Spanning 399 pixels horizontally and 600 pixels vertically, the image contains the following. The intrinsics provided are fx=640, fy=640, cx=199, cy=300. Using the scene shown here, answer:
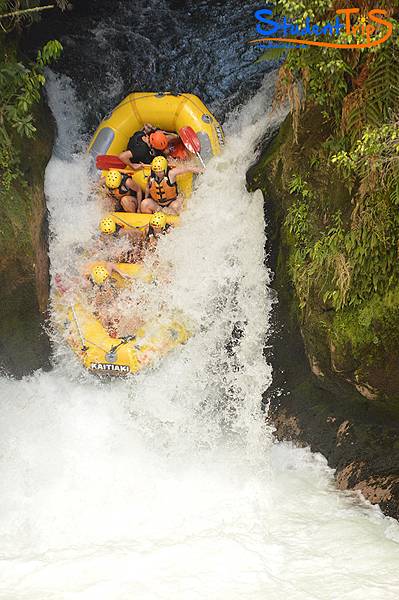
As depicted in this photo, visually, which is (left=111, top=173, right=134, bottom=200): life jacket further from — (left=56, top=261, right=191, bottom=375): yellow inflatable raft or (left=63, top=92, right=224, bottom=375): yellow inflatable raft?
(left=56, top=261, right=191, bottom=375): yellow inflatable raft

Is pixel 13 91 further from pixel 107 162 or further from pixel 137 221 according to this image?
pixel 137 221

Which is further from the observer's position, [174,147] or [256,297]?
[174,147]

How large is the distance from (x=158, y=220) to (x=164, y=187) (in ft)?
1.64

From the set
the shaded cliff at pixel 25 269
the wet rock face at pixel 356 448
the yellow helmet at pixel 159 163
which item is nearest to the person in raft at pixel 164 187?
the yellow helmet at pixel 159 163

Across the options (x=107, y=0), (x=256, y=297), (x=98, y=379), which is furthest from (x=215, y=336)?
(x=107, y=0)

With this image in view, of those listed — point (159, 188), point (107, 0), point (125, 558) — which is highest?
point (107, 0)

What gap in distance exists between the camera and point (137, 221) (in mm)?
6965

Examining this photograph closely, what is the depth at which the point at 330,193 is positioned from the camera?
5105 millimetres

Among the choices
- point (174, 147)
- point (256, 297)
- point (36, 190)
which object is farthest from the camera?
point (174, 147)

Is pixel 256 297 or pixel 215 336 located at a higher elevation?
pixel 256 297

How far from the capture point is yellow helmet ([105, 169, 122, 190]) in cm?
694

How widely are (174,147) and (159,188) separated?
64cm

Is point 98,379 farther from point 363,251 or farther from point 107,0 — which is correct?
point 107,0

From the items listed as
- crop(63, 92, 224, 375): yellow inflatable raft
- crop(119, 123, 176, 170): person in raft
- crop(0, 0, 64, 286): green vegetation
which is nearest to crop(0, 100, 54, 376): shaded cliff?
crop(0, 0, 64, 286): green vegetation
